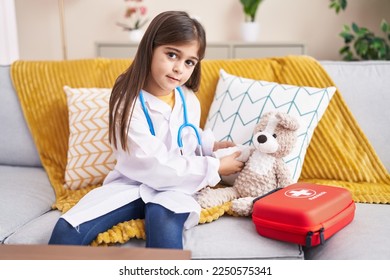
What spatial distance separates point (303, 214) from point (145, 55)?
58 centimetres

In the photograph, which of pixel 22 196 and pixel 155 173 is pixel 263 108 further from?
pixel 22 196

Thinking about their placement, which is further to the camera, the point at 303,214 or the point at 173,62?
the point at 173,62

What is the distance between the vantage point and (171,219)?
42.8 inches

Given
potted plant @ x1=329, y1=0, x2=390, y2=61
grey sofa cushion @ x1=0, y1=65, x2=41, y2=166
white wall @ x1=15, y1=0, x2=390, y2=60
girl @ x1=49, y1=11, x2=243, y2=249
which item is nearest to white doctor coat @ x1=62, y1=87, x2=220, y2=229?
girl @ x1=49, y1=11, x2=243, y2=249

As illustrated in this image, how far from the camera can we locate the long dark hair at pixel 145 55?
1155 mm

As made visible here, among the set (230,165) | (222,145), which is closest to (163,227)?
(230,165)

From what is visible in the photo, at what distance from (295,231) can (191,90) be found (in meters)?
0.58

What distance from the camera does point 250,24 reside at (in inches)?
117

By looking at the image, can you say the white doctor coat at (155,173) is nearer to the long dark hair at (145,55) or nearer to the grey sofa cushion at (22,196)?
the long dark hair at (145,55)

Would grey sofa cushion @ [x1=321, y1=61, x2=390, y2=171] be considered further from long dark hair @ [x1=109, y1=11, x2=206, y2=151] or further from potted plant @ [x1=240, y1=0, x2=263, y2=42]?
potted plant @ [x1=240, y1=0, x2=263, y2=42]

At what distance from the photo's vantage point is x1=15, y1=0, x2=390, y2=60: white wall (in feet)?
10.3
